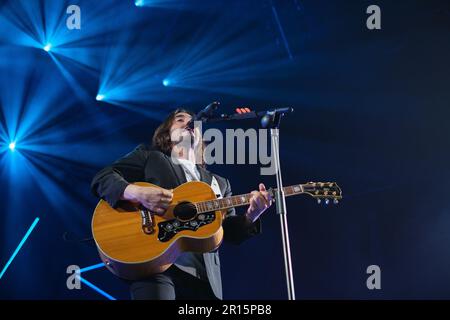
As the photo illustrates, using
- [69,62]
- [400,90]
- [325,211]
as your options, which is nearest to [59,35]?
[69,62]

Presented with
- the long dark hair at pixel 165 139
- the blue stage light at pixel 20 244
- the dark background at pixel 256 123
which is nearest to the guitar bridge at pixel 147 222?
the long dark hair at pixel 165 139

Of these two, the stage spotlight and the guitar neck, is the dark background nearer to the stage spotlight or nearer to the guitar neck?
the stage spotlight

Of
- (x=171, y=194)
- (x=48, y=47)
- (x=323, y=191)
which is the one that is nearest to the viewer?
(x=171, y=194)

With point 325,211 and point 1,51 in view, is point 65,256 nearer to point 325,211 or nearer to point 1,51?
point 1,51

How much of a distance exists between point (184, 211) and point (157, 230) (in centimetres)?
19

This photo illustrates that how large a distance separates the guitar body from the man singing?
0.05 meters

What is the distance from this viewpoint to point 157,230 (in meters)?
2.86

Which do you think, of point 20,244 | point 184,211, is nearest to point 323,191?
point 184,211

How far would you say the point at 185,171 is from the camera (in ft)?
10.5

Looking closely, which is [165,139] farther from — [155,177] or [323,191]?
[323,191]

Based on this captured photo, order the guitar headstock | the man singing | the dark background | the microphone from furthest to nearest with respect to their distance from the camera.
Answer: the dark background → the guitar headstock → the man singing → the microphone

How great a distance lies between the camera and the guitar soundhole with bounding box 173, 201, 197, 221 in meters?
2.92

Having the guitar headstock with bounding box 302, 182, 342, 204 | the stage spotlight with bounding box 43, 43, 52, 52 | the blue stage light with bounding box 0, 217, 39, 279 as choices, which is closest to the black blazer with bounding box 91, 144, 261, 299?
the guitar headstock with bounding box 302, 182, 342, 204

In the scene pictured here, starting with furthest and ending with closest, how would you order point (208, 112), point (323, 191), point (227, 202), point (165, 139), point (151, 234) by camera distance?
point (165, 139), point (323, 191), point (227, 202), point (151, 234), point (208, 112)
